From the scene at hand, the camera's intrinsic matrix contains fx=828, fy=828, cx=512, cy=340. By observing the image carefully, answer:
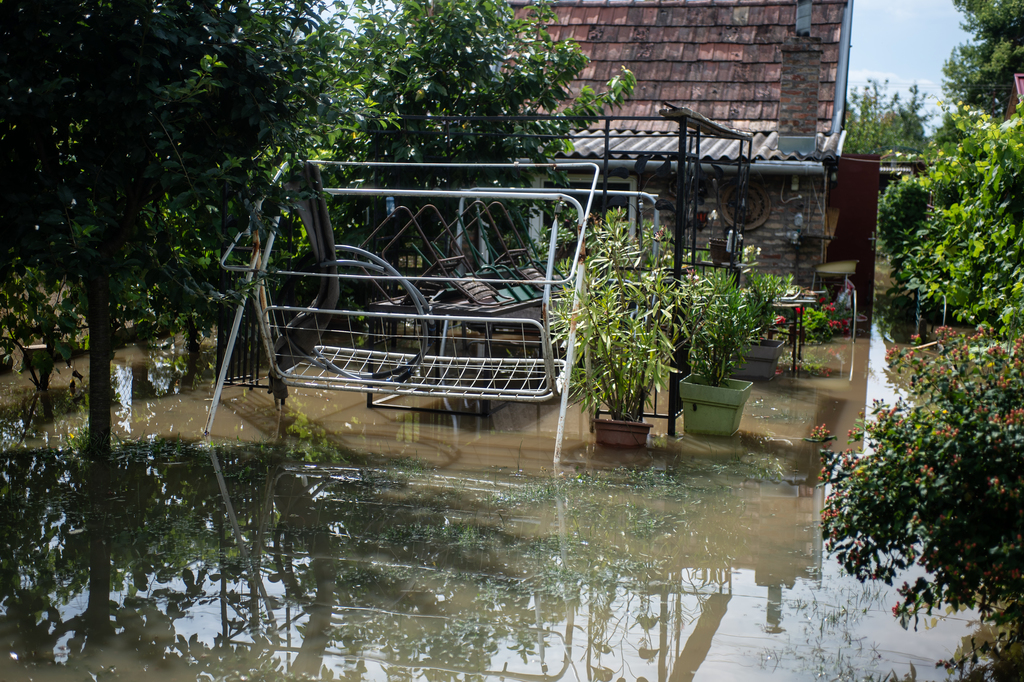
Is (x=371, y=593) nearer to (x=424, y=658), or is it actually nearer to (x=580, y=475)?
(x=424, y=658)

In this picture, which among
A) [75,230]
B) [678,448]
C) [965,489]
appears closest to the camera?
[965,489]

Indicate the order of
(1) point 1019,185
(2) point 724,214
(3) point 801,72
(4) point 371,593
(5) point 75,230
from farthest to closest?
1. (2) point 724,214
2. (3) point 801,72
3. (1) point 1019,185
4. (5) point 75,230
5. (4) point 371,593

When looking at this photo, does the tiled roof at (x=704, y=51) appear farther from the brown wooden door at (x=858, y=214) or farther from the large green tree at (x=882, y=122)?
the large green tree at (x=882, y=122)

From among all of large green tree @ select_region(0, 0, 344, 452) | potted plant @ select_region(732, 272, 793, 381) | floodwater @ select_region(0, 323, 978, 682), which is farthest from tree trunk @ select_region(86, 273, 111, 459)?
potted plant @ select_region(732, 272, 793, 381)

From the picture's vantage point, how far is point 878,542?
2771mm

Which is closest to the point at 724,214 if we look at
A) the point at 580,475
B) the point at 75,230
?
the point at 580,475

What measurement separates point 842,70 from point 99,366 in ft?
37.9

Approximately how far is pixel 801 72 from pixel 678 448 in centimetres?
699

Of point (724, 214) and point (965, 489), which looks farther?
point (724, 214)

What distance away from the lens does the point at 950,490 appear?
2650 millimetres

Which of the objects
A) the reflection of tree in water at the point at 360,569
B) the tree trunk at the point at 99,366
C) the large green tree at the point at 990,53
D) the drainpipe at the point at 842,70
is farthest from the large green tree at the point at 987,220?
the large green tree at the point at 990,53

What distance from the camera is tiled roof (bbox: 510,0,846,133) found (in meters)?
12.2

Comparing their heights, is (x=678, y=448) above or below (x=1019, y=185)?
below

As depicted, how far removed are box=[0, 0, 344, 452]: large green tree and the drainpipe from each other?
919 cm
